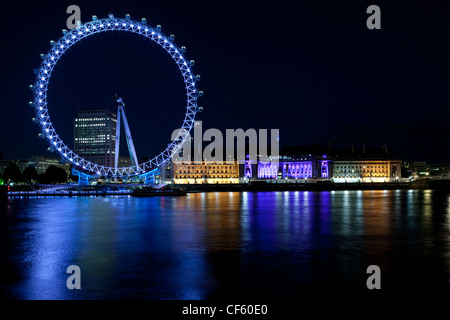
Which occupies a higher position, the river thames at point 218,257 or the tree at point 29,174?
the tree at point 29,174

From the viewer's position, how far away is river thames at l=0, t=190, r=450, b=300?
8.85m

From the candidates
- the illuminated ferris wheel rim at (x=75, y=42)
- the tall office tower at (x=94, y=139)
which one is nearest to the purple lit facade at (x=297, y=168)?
Result: the tall office tower at (x=94, y=139)

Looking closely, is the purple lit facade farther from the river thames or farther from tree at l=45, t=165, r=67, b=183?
the river thames

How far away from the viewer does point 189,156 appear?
98375mm

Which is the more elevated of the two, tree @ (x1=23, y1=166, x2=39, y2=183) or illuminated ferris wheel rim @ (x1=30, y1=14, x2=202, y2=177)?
illuminated ferris wheel rim @ (x1=30, y1=14, x2=202, y2=177)

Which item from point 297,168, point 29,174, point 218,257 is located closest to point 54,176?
point 29,174

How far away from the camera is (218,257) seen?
12.3m

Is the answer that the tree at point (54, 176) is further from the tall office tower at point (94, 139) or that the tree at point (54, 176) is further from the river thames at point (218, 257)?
the river thames at point (218, 257)

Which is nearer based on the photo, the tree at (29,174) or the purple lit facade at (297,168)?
the tree at (29,174)

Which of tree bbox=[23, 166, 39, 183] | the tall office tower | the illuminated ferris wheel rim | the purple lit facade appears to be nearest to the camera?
the illuminated ferris wheel rim

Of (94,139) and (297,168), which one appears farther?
(94,139)

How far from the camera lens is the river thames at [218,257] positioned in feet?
29.0

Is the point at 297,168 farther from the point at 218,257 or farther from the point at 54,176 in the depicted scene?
the point at 218,257

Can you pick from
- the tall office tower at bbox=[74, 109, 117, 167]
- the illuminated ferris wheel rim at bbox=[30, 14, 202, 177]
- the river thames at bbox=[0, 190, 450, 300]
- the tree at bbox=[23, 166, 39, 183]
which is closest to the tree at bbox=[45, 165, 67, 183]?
the tree at bbox=[23, 166, 39, 183]
